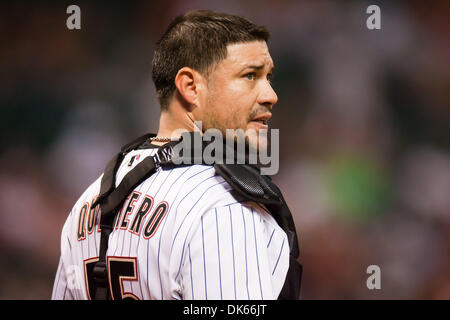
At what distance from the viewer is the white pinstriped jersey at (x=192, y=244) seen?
1287 mm

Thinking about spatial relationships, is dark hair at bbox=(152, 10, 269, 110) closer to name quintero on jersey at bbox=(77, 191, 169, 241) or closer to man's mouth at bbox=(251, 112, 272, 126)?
man's mouth at bbox=(251, 112, 272, 126)

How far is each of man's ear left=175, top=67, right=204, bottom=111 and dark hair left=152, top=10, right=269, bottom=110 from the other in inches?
0.8

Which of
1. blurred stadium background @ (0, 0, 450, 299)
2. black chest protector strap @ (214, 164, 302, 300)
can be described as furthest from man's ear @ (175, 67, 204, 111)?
blurred stadium background @ (0, 0, 450, 299)

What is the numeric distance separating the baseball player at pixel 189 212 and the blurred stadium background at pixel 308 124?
96.9 inches

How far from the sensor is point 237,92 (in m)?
1.57

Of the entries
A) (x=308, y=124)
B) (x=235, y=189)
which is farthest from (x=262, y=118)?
(x=308, y=124)

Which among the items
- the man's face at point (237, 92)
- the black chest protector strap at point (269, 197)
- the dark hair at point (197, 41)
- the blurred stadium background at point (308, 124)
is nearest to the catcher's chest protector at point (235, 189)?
the black chest protector strap at point (269, 197)

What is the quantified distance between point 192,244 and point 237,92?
487mm

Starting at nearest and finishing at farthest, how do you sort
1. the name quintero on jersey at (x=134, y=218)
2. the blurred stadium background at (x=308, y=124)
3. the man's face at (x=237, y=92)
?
the name quintero on jersey at (x=134, y=218)
the man's face at (x=237, y=92)
the blurred stadium background at (x=308, y=124)

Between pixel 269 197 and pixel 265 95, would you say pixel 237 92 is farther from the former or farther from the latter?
pixel 269 197

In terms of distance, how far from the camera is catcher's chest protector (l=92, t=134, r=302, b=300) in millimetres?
1385

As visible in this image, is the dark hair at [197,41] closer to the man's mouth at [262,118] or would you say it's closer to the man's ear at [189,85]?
the man's ear at [189,85]

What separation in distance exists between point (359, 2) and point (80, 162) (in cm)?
251
